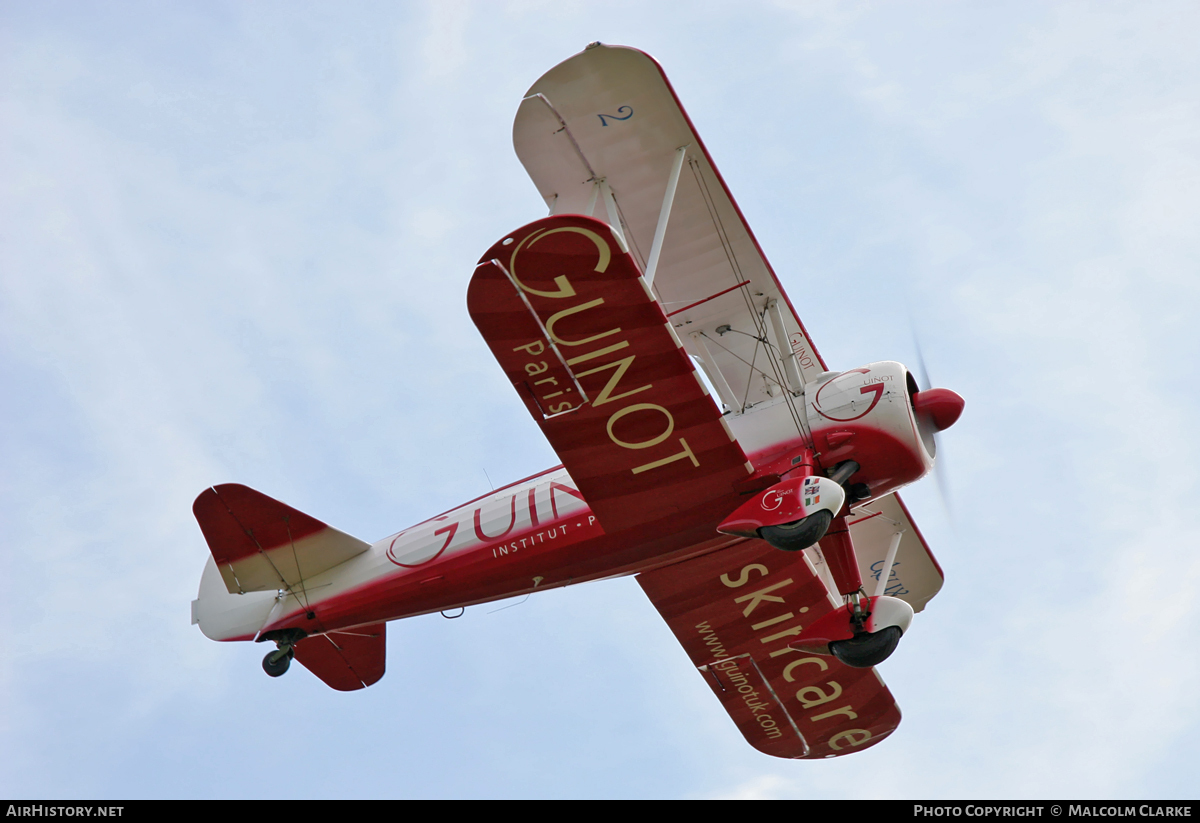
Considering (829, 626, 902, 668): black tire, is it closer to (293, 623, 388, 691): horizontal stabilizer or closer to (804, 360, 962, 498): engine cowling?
(804, 360, 962, 498): engine cowling

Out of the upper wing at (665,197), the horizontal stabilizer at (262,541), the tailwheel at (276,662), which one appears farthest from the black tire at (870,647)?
the tailwheel at (276,662)

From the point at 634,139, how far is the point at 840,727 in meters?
7.30

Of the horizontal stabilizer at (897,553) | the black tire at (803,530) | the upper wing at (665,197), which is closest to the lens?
the black tire at (803,530)

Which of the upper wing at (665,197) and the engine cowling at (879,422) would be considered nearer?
the engine cowling at (879,422)

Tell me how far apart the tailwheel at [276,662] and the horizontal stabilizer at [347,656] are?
66cm

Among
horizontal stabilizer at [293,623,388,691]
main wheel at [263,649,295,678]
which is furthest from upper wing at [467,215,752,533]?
main wheel at [263,649,295,678]

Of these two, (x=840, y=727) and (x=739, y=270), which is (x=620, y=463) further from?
(x=840, y=727)

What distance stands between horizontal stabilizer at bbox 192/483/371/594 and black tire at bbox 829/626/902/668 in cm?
537

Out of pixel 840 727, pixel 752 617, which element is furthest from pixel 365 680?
pixel 840 727

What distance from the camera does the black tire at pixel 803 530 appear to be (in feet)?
31.1

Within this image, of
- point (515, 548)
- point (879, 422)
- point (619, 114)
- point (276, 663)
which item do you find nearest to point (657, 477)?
point (515, 548)

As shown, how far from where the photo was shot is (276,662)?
40.0ft

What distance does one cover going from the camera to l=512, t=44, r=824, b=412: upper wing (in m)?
10.9

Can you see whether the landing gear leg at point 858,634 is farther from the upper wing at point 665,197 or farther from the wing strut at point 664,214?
the wing strut at point 664,214
